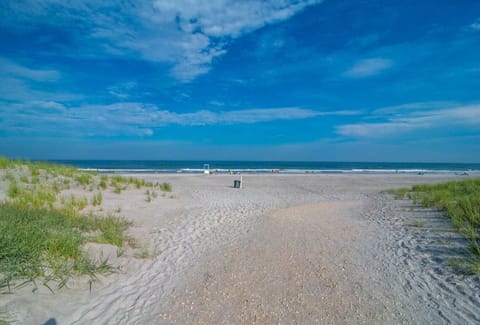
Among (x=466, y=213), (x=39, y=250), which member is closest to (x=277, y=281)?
(x=39, y=250)

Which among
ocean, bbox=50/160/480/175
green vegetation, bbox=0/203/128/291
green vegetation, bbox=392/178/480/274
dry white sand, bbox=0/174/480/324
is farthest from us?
ocean, bbox=50/160/480/175

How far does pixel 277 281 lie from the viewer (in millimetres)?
3900

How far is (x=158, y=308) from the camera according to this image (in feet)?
10.6

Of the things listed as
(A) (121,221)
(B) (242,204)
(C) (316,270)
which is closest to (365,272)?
(C) (316,270)

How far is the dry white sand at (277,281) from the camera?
9.95 ft

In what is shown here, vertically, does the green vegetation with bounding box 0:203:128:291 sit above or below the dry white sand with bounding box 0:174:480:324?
above

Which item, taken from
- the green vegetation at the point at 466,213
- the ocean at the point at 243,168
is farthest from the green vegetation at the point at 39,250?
the ocean at the point at 243,168

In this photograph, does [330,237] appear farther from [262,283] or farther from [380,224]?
[262,283]

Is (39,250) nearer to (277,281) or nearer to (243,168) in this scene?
(277,281)

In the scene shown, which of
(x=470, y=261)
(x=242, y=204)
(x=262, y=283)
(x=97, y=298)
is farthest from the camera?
(x=242, y=204)

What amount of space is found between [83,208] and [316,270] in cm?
757

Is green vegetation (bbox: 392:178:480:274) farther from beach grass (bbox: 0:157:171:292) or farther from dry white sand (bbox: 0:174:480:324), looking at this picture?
beach grass (bbox: 0:157:171:292)

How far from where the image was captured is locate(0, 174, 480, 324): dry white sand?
303 centimetres

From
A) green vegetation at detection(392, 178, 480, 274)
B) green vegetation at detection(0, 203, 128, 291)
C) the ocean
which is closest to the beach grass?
green vegetation at detection(0, 203, 128, 291)
